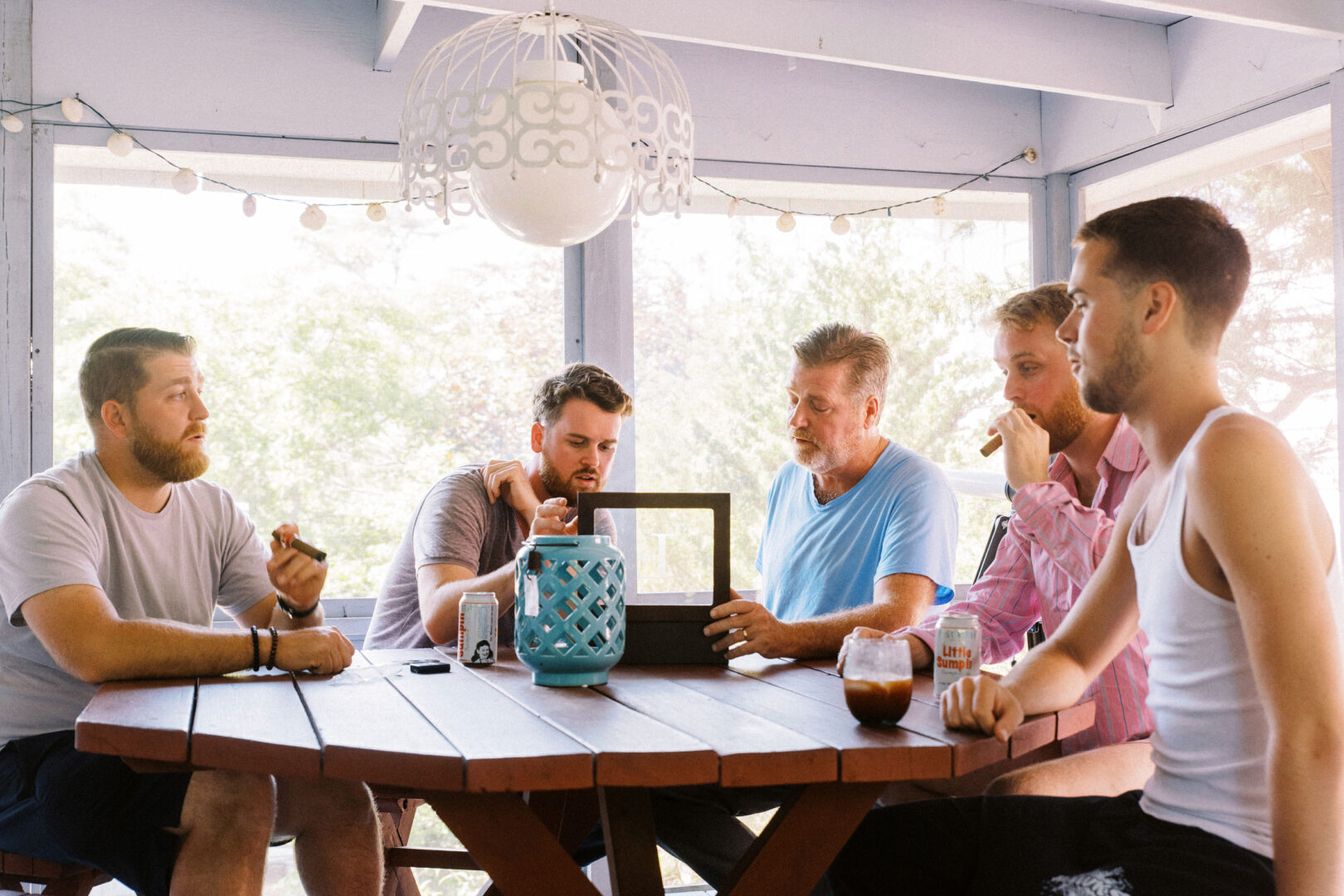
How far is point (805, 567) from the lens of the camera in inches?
106

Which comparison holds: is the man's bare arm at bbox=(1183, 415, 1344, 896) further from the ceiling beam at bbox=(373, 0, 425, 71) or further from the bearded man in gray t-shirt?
the ceiling beam at bbox=(373, 0, 425, 71)

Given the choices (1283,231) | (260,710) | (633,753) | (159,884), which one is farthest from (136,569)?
(1283,231)

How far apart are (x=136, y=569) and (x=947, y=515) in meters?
1.71

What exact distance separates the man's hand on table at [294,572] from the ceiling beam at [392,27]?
1510mm

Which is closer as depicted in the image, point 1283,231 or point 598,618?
point 598,618

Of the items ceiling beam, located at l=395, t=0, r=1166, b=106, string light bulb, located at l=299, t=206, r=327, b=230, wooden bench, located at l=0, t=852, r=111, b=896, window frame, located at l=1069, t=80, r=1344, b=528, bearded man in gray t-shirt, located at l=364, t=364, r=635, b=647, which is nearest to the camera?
wooden bench, located at l=0, t=852, r=111, b=896

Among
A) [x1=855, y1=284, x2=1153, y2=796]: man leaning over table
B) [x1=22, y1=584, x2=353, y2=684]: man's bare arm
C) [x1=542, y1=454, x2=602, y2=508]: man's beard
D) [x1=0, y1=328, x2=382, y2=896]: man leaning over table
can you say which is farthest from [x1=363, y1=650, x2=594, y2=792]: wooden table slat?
[x1=542, y1=454, x2=602, y2=508]: man's beard

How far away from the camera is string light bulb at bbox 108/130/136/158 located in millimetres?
3039

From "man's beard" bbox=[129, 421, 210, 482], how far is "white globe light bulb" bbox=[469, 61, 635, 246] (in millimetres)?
888

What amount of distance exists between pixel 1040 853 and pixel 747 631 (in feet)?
2.36

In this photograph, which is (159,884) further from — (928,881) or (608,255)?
(608,255)

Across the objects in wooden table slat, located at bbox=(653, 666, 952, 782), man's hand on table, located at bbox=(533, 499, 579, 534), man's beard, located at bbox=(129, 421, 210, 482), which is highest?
man's beard, located at bbox=(129, 421, 210, 482)

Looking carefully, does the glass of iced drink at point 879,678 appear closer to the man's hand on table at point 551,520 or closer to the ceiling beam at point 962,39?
the man's hand on table at point 551,520

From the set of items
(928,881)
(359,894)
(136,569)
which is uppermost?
(136,569)
